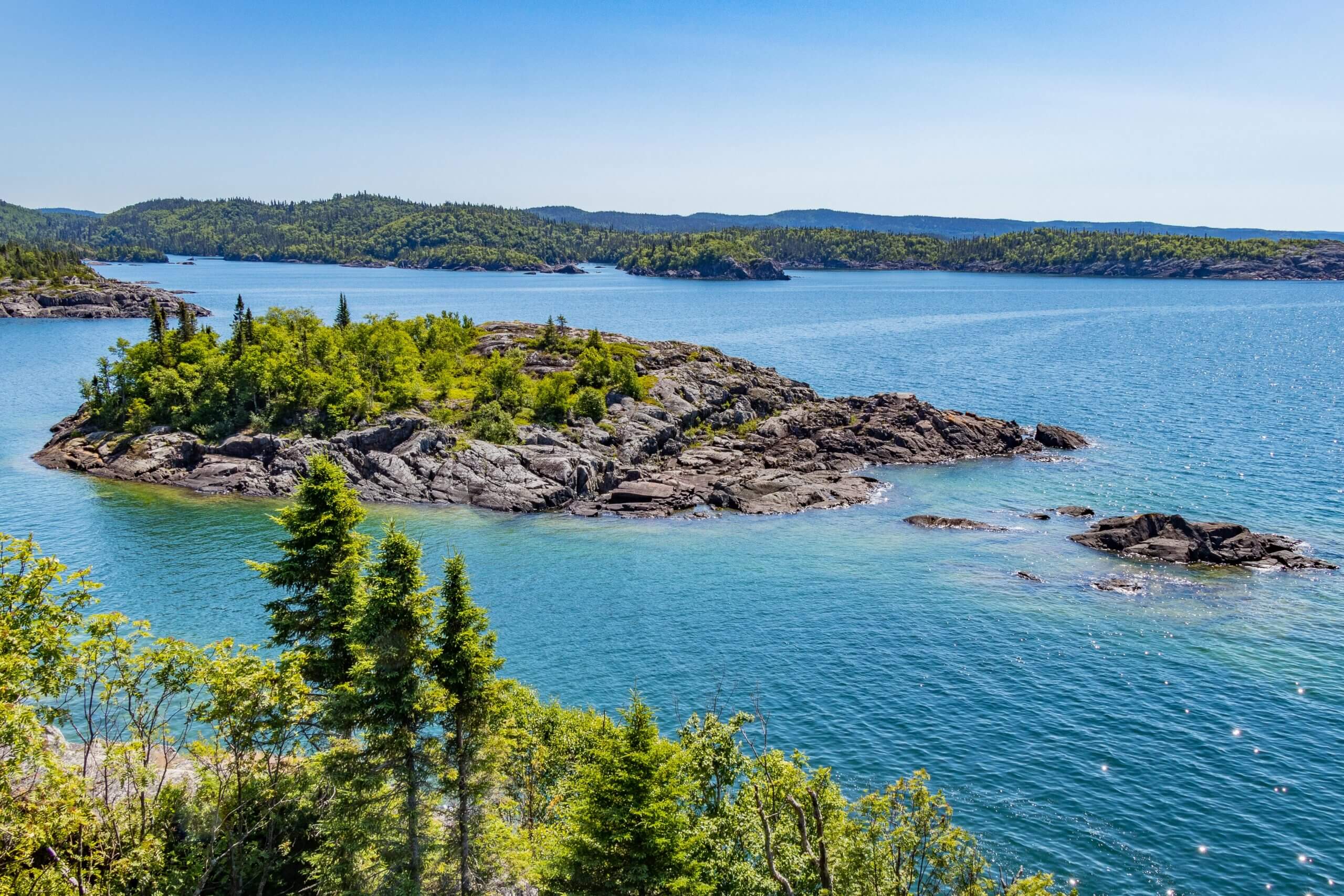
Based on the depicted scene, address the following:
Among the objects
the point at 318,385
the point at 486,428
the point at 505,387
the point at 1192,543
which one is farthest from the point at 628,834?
the point at 318,385

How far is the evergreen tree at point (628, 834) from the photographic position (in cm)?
2545

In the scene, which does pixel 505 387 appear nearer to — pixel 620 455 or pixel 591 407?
pixel 591 407

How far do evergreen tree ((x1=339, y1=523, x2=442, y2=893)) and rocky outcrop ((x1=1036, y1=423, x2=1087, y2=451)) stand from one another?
9960 cm

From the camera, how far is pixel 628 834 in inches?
993

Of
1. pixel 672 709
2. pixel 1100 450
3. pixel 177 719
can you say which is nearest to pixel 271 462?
pixel 177 719

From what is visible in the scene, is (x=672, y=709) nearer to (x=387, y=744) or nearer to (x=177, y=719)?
(x=387, y=744)

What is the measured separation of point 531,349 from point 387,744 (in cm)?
10971

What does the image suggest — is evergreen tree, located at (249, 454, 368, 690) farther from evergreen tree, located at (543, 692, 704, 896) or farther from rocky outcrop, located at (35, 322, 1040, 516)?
rocky outcrop, located at (35, 322, 1040, 516)

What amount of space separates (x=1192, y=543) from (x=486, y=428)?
7516 centimetres

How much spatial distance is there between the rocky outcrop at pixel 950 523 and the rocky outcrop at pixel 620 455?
8374 mm

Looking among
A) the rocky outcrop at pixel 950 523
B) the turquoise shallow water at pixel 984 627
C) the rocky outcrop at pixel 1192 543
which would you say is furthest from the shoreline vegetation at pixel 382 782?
the rocky outcrop at pixel 950 523

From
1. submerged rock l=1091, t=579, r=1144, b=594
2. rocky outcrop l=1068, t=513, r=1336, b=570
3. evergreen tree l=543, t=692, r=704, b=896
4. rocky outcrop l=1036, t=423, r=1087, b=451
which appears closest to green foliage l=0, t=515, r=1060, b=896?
evergreen tree l=543, t=692, r=704, b=896

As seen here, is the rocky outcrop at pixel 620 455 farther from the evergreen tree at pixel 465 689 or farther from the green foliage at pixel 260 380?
the evergreen tree at pixel 465 689

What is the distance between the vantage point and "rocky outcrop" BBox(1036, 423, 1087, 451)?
10806 centimetres
